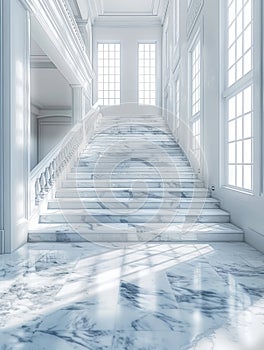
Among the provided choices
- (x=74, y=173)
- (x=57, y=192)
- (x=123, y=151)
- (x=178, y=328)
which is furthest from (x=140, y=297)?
(x=123, y=151)

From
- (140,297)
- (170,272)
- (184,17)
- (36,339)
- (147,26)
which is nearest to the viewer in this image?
(36,339)

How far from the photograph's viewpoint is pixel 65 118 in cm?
1692

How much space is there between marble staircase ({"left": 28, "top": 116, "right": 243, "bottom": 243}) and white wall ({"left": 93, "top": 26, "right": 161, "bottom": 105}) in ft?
19.3

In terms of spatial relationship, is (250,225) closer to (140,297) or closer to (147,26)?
(140,297)

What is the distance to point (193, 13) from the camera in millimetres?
8062

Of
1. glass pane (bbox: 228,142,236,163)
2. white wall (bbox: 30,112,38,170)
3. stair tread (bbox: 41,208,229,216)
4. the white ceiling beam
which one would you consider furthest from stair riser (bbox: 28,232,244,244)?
white wall (bbox: 30,112,38,170)

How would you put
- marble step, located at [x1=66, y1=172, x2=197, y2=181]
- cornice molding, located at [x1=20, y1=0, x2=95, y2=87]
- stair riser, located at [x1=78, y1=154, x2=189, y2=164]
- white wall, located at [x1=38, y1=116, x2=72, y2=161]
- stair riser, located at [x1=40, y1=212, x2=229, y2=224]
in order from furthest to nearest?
white wall, located at [x1=38, y1=116, x2=72, y2=161] < stair riser, located at [x1=78, y1=154, x2=189, y2=164] < marble step, located at [x1=66, y1=172, x2=197, y2=181] < stair riser, located at [x1=40, y1=212, x2=229, y2=224] < cornice molding, located at [x1=20, y1=0, x2=95, y2=87]

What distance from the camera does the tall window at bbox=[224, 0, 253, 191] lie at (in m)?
4.93

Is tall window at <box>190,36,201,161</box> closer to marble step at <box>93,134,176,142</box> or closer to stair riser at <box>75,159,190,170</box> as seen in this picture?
stair riser at <box>75,159,190,170</box>

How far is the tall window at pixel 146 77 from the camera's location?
50.6ft

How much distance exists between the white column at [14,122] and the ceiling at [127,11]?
960 cm

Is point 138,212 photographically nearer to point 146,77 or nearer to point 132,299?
point 132,299

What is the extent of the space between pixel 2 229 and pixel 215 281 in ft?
8.54

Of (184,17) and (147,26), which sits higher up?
(147,26)
